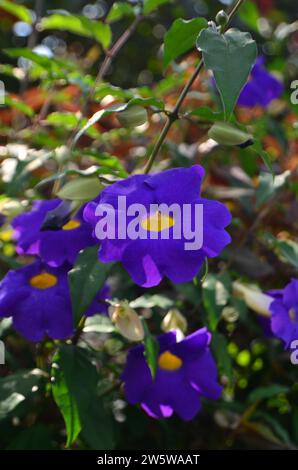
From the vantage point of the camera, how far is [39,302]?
0.93m

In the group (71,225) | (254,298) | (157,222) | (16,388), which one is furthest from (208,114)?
(16,388)

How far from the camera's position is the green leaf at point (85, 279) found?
2.73ft

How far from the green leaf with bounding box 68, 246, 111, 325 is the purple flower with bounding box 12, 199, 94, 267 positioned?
21 mm

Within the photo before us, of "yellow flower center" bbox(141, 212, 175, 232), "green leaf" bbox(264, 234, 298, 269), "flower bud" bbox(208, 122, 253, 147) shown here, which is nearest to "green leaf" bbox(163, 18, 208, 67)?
"flower bud" bbox(208, 122, 253, 147)

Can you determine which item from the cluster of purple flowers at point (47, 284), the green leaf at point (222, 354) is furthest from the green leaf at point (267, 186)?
the cluster of purple flowers at point (47, 284)

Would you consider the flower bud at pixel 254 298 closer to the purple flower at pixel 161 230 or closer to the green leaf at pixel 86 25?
the purple flower at pixel 161 230

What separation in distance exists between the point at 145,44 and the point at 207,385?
1943 millimetres

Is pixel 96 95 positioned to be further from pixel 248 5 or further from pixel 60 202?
pixel 248 5

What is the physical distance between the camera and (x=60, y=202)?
3.33 feet

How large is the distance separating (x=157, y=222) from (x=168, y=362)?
27 centimetres

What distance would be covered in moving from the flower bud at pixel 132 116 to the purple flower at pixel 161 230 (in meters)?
0.08

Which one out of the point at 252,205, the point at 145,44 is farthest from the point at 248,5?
the point at 145,44

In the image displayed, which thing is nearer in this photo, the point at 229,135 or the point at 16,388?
the point at 229,135

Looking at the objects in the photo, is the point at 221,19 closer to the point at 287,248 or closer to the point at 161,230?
the point at 161,230
